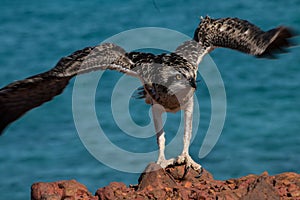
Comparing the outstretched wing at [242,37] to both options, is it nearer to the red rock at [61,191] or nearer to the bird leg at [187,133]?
the bird leg at [187,133]

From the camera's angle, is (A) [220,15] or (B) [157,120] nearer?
(B) [157,120]

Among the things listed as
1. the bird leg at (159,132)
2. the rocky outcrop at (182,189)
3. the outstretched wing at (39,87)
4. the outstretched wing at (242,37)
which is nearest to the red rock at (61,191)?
the rocky outcrop at (182,189)

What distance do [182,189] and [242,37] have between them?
1.89 meters

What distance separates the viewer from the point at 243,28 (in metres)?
8.27

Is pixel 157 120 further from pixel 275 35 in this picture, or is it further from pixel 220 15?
pixel 220 15

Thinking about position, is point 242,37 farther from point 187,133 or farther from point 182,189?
point 182,189

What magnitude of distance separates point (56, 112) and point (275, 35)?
553 centimetres

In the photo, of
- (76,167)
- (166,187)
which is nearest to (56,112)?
(76,167)

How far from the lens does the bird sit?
7.41 meters

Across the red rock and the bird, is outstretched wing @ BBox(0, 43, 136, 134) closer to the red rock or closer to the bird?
the bird

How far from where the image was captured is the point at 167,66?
7938mm

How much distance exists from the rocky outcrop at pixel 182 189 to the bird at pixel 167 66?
1.64 ft

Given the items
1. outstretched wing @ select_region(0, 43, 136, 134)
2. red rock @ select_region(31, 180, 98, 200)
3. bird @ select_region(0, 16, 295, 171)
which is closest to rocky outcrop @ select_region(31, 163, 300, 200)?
red rock @ select_region(31, 180, 98, 200)

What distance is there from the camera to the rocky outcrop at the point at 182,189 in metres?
A: 6.62
